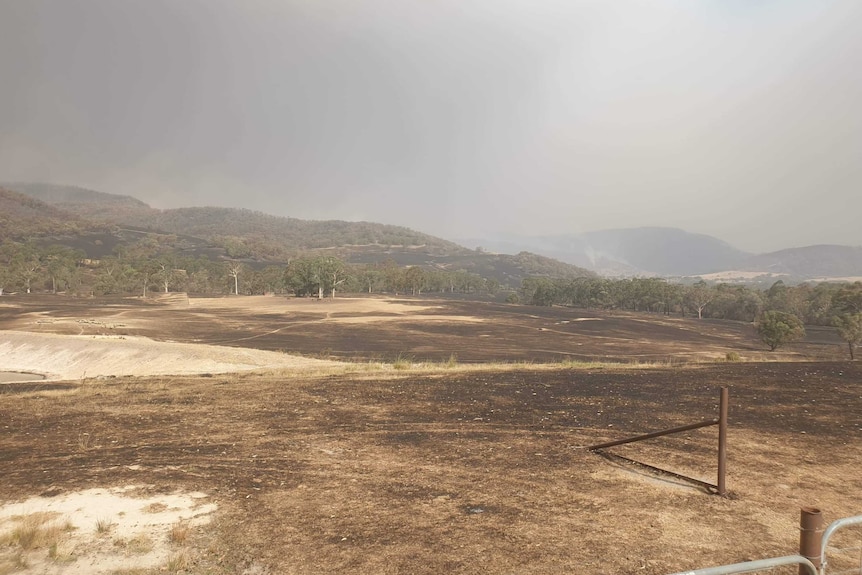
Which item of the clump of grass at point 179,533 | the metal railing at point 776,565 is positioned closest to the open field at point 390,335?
the clump of grass at point 179,533

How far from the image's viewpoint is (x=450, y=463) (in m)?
Answer: 11.1

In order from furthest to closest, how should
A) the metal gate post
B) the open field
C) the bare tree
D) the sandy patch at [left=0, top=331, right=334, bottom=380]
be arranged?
the bare tree
the open field
the sandy patch at [left=0, top=331, right=334, bottom=380]
the metal gate post

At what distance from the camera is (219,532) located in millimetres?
7957

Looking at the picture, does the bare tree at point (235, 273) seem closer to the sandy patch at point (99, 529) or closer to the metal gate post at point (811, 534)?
the sandy patch at point (99, 529)

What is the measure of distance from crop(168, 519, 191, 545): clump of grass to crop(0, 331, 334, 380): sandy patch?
24931 millimetres

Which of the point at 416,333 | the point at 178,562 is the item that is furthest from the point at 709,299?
the point at 178,562

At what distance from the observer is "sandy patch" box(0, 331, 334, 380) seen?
3347 centimetres

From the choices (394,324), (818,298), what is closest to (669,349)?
(394,324)

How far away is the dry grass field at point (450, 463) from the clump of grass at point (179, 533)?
11 cm

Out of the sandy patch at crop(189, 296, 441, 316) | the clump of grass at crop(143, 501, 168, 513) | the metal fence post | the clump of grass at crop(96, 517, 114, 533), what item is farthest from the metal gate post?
the sandy patch at crop(189, 296, 441, 316)

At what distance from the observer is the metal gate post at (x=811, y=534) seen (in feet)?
14.0

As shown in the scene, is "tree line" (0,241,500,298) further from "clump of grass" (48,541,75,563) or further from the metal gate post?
the metal gate post

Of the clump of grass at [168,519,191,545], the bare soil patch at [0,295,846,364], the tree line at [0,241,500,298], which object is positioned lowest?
the bare soil patch at [0,295,846,364]

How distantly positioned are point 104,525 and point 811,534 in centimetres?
1035
